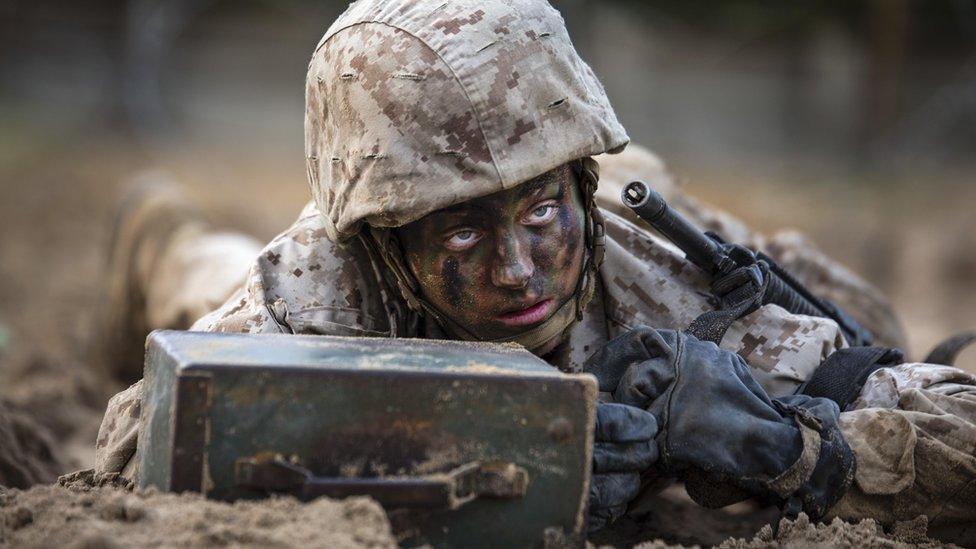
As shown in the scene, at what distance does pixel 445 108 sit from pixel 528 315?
484 millimetres

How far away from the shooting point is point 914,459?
7.89ft

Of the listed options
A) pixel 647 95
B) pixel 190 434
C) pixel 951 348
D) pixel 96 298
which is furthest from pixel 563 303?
pixel 647 95

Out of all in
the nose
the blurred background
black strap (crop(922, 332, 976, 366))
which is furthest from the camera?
the blurred background

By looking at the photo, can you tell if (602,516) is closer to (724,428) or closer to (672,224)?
(724,428)

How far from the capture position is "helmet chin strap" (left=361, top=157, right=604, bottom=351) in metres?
2.68

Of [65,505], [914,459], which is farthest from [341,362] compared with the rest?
[914,459]

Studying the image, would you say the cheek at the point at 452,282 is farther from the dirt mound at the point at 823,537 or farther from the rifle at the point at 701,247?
the dirt mound at the point at 823,537

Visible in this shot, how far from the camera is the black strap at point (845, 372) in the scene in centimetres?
264

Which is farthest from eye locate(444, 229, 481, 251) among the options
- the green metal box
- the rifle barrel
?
the green metal box

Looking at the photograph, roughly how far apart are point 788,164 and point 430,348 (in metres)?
9.05

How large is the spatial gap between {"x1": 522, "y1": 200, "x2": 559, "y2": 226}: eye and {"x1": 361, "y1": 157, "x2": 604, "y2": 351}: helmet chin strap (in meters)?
0.16

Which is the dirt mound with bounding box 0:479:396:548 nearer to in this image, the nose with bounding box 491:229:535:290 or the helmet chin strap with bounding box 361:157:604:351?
the nose with bounding box 491:229:535:290

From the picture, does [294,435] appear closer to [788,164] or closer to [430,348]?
[430,348]

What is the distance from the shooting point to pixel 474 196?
2.45 metres
